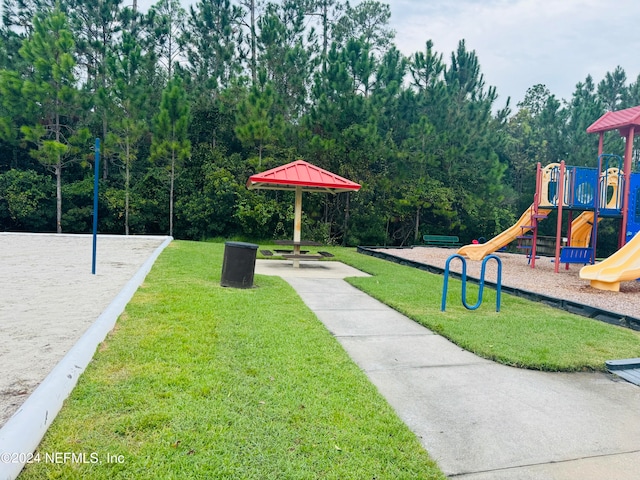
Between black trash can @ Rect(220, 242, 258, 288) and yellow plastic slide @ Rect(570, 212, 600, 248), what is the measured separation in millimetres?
10560

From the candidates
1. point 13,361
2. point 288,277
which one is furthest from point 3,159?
point 13,361

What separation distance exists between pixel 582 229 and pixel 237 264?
36.7 ft

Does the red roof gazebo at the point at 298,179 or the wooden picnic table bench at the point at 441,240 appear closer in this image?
the red roof gazebo at the point at 298,179

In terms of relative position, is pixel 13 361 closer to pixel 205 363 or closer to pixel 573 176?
pixel 205 363

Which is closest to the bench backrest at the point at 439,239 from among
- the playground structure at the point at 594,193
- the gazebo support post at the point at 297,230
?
the playground structure at the point at 594,193

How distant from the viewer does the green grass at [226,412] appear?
2.22 metres

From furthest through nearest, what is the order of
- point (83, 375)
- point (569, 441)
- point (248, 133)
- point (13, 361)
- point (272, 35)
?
point (272, 35)
point (248, 133)
point (13, 361)
point (83, 375)
point (569, 441)

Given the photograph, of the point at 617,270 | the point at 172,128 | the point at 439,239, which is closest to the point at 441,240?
the point at 439,239

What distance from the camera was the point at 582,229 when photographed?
13.4 meters

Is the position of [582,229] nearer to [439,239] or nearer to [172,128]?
[439,239]

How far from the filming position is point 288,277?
352 inches

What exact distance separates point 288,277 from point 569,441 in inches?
260

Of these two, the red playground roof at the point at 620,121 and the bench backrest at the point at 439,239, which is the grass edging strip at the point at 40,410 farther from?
the bench backrest at the point at 439,239

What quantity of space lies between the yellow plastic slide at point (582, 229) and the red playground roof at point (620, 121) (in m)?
2.46
